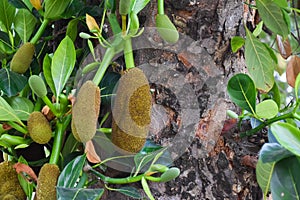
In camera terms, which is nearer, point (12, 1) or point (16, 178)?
point (16, 178)

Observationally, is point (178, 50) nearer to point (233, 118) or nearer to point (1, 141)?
point (233, 118)

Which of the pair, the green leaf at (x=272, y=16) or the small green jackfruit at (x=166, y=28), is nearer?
the small green jackfruit at (x=166, y=28)

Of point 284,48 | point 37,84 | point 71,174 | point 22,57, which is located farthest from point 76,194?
point 284,48

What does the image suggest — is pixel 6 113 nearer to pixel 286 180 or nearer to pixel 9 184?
pixel 9 184

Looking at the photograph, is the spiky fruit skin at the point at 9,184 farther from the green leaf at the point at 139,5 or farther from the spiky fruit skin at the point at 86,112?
the green leaf at the point at 139,5

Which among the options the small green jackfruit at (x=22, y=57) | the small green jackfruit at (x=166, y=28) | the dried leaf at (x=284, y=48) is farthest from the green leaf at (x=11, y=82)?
the dried leaf at (x=284, y=48)

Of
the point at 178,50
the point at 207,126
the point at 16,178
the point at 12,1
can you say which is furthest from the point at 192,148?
the point at 12,1

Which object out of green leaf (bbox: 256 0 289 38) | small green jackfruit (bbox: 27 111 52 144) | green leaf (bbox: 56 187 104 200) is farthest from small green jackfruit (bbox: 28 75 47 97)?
green leaf (bbox: 256 0 289 38)

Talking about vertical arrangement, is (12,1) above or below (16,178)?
above
